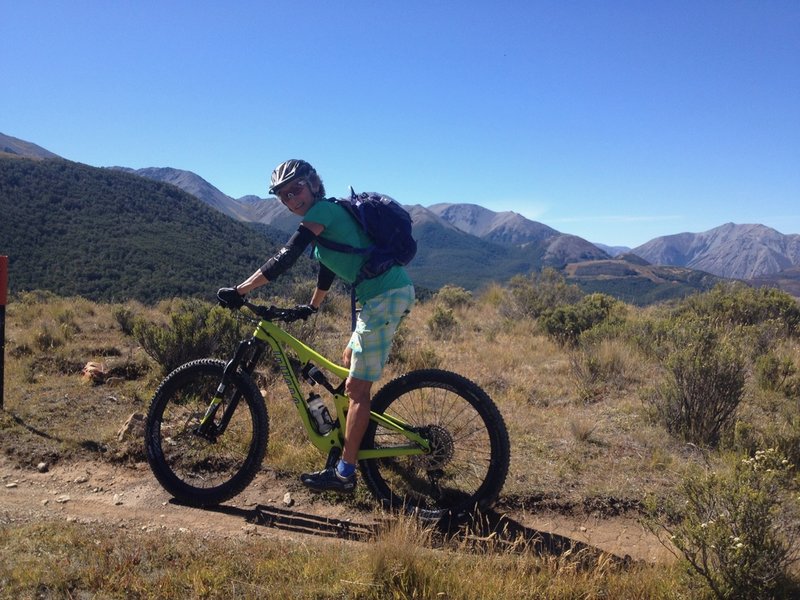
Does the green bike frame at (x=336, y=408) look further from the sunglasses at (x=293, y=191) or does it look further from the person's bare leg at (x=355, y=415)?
the sunglasses at (x=293, y=191)

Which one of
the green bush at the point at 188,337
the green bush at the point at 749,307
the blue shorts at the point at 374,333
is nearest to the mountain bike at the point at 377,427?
the blue shorts at the point at 374,333

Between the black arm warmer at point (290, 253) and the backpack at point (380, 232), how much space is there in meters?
0.18

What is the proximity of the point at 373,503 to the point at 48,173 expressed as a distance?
95516 millimetres

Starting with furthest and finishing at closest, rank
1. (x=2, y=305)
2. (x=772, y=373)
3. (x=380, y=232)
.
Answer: (x=772, y=373), (x=2, y=305), (x=380, y=232)

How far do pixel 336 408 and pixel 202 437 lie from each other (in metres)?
1.09

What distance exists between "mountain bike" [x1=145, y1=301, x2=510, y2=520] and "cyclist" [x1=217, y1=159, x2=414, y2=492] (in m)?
0.17

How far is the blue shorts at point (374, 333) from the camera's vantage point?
3568 millimetres

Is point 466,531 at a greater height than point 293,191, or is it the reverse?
point 293,191

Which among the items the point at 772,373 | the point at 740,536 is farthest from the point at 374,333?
the point at 772,373

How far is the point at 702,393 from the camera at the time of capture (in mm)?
5000

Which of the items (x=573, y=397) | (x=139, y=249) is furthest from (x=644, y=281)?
(x=573, y=397)

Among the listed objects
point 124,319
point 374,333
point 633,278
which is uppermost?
point 633,278

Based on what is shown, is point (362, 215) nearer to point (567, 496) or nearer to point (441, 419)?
point (441, 419)

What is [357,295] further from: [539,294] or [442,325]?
[539,294]
